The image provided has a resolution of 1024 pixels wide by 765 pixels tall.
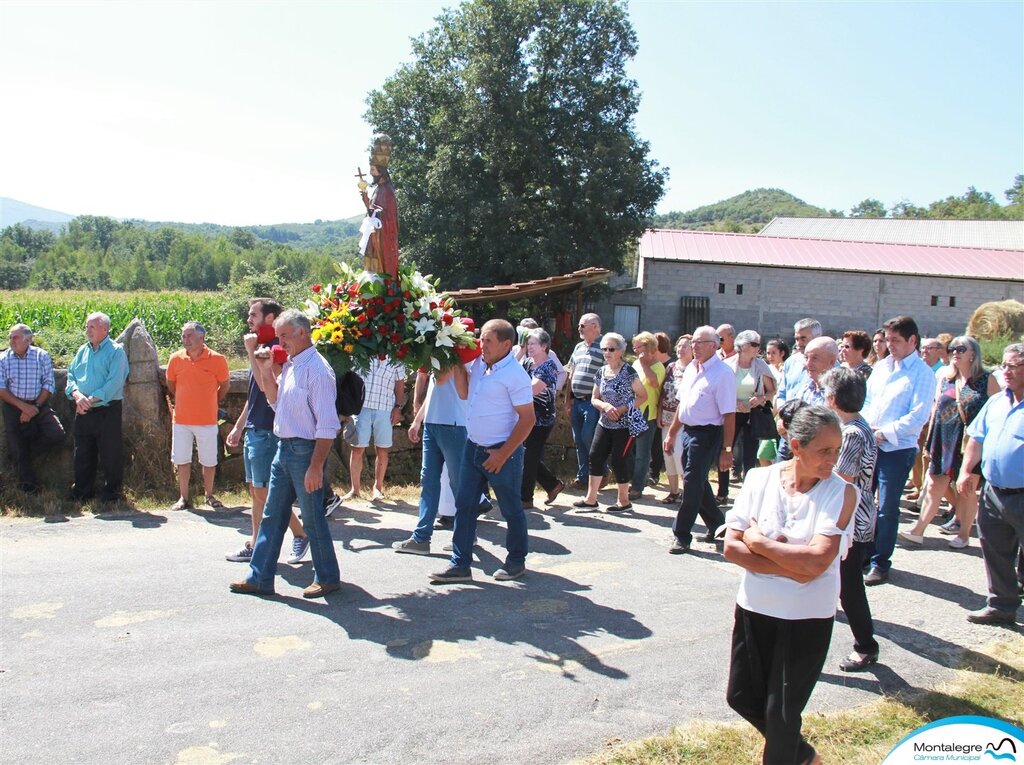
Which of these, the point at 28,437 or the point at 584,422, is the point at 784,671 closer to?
the point at 584,422

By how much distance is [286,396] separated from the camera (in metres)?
5.56

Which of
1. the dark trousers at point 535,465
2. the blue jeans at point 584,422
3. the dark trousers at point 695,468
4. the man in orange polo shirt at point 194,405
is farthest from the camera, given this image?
the blue jeans at point 584,422

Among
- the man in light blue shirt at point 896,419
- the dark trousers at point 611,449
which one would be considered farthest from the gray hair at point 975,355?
the dark trousers at point 611,449

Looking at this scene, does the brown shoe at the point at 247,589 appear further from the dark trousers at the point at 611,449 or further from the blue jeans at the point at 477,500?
the dark trousers at the point at 611,449

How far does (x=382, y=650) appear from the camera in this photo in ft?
16.1

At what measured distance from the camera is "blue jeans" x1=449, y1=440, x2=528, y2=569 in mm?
6133

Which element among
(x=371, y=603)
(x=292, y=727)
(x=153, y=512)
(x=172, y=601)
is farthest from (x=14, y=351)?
(x=292, y=727)

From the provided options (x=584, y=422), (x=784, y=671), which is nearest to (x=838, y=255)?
(x=584, y=422)

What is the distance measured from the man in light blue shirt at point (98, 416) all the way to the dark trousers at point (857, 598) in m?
6.84

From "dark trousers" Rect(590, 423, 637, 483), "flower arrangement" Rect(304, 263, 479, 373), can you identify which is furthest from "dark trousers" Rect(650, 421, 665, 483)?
"flower arrangement" Rect(304, 263, 479, 373)

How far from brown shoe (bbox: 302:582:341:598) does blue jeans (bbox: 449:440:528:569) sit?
92 cm

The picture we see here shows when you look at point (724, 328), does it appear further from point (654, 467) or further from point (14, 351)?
point (14, 351)

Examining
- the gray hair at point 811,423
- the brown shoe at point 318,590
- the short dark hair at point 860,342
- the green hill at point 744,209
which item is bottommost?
the brown shoe at point 318,590

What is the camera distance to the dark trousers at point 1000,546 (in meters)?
5.62
